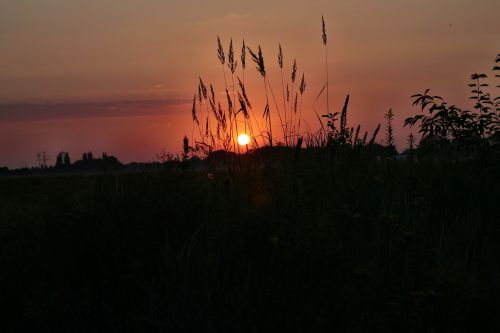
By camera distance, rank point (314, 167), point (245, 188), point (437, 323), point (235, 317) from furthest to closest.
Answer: point (314, 167)
point (245, 188)
point (437, 323)
point (235, 317)

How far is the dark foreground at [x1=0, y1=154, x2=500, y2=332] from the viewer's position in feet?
11.1

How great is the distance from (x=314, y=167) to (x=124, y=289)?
119 inches

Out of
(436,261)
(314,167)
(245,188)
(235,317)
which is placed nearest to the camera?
(235,317)

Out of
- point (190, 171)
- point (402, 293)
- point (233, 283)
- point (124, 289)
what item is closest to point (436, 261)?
point (402, 293)

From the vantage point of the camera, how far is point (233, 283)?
3.91 m

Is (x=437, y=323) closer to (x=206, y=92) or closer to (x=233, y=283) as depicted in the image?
(x=233, y=283)

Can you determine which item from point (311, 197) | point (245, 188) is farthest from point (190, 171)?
point (311, 197)

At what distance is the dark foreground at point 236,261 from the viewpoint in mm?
3369

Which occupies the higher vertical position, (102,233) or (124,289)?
(102,233)

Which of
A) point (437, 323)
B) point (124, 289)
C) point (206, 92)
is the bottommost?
point (437, 323)

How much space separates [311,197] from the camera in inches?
225

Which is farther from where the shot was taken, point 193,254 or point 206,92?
point 206,92

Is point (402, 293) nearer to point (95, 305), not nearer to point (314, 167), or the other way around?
point (95, 305)

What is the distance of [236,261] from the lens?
4.13m
